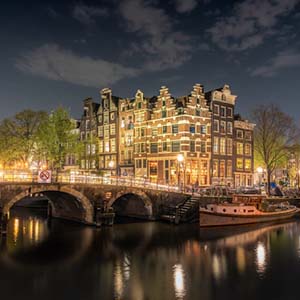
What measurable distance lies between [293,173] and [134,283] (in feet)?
254

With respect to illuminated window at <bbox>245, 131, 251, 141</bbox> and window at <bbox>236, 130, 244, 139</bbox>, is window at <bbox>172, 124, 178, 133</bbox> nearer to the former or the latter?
window at <bbox>236, 130, 244, 139</bbox>

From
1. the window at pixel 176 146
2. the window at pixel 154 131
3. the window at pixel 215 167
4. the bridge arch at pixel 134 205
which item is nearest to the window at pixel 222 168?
the window at pixel 215 167

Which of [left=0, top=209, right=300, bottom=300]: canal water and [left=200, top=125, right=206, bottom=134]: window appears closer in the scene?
[left=0, top=209, right=300, bottom=300]: canal water

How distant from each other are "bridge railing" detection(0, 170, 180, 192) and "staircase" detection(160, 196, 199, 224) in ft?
8.65

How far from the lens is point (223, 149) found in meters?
64.1

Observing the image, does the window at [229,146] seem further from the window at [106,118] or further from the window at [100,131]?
the window at [100,131]

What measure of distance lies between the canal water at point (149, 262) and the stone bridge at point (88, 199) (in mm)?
2755

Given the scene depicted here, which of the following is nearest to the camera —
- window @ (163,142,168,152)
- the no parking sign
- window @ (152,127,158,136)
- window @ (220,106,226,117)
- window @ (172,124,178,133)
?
the no parking sign

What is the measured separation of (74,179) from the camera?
Result: 39781mm

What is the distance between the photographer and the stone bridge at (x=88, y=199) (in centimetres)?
3491

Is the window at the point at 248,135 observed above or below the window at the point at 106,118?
below

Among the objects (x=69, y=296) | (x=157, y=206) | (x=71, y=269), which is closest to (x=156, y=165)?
(x=157, y=206)

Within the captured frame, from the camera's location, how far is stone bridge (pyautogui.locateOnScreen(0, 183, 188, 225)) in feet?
115

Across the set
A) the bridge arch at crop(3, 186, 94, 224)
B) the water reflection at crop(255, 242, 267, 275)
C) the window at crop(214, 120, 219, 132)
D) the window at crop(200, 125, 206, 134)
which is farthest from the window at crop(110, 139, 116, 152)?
the water reflection at crop(255, 242, 267, 275)
